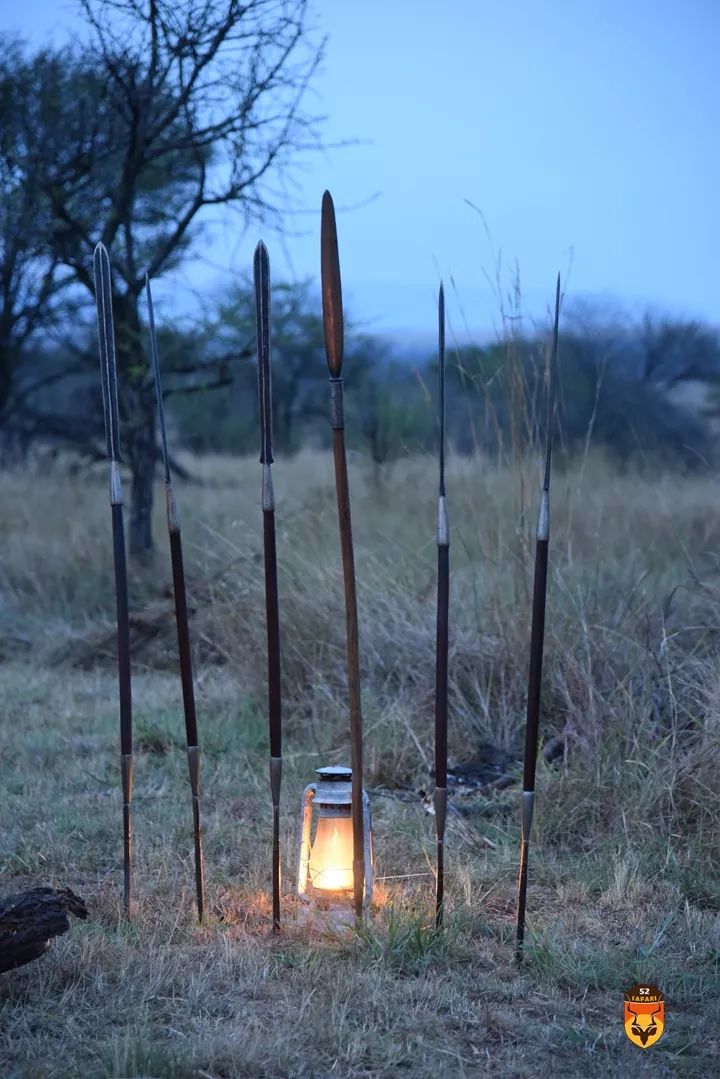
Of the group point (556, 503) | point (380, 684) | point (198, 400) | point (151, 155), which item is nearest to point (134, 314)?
point (151, 155)

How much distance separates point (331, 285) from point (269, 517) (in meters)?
0.53

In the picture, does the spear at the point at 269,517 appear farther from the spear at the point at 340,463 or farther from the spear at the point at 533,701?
the spear at the point at 533,701

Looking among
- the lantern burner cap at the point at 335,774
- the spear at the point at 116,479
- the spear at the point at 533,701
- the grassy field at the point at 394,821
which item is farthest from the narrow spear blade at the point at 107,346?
the grassy field at the point at 394,821

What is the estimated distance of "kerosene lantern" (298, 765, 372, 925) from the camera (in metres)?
2.72

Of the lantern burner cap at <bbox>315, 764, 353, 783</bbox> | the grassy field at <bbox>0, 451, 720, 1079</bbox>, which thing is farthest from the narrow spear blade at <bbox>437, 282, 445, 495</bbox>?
the grassy field at <bbox>0, 451, 720, 1079</bbox>

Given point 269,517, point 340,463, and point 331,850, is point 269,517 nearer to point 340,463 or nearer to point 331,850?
point 340,463

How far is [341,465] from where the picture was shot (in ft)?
8.11

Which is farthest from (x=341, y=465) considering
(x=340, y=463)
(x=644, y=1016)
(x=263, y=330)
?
(x=644, y=1016)

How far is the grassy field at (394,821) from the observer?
220cm

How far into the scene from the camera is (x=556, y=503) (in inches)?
275

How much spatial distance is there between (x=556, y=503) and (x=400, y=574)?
190 cm

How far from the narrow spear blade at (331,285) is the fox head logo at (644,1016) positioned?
141 centimetres

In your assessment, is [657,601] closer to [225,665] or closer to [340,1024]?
[225,665]

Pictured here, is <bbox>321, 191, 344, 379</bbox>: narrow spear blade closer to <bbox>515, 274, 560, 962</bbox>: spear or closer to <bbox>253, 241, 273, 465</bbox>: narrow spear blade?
<bbox>253, 241, 273, 465</bbox>: narrow spear blade
